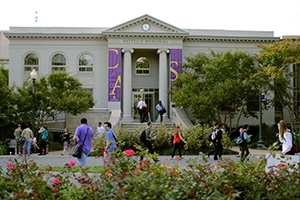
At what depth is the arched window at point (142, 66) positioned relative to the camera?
4191 centimetres

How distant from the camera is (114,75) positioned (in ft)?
129

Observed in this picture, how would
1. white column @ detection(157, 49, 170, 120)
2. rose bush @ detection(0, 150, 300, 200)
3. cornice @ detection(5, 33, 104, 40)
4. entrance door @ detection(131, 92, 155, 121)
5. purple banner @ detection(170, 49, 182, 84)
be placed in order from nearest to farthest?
1. rose bush @ detection(0, 150, 300, 200)
2. purple banner @ detection(170, 49, 182, 84)
3. white column @ detection(157, 49, 170, 120)
4. cornice @ detection(5, 33, 104, 40)
5. entrance door @ detection(131, 92, 155, 121)

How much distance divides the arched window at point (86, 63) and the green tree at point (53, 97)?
7998mm

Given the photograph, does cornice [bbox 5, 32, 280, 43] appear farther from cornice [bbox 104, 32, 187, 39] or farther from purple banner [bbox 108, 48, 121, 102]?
purple banner [bbox 108, 48, 121, 102]

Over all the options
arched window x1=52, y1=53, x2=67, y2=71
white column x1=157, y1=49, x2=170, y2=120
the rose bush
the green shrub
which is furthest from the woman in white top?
arched window x1=52, y1=53, x2=67, y2=71

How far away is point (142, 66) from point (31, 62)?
10026mm

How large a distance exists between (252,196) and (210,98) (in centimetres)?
2882

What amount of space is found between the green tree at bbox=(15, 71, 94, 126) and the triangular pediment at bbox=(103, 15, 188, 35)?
8.48 m

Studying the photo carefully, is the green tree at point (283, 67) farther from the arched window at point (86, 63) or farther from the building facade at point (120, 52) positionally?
the arched window at point (86, 63)

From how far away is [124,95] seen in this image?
39.5 metres

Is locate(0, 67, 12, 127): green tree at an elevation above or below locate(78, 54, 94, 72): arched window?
below

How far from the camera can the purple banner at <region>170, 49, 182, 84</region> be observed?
39375mm

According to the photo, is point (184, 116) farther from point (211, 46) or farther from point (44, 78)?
point (44, 78)

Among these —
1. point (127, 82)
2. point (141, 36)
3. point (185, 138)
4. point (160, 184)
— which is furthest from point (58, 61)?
point (160, 184)
